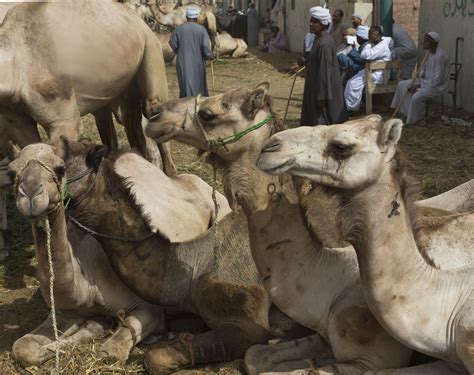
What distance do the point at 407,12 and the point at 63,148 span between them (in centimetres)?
1500

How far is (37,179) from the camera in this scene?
4.07 m

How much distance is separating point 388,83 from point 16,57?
907 centimetres

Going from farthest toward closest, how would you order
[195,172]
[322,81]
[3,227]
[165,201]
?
[322,81] < [195,172] < [3,227] < [165,201]

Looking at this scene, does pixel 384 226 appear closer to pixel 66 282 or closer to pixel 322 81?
pixel 66 282

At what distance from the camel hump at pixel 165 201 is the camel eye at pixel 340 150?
5.84 ft

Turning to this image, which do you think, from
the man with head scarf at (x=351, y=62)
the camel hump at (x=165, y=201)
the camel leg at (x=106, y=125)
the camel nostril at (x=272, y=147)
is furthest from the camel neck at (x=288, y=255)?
the man with head scarf at (x=351, y=62)

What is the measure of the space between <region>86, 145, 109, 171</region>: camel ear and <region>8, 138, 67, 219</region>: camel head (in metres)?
0.31

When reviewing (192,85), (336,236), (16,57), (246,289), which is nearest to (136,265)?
(246,289)

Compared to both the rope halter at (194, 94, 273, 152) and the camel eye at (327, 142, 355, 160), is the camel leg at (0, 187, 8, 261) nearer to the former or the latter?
the rope halter at (194, 94, 273, 152)

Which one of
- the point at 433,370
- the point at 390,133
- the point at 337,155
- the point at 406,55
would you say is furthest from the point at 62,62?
the point at 406,55

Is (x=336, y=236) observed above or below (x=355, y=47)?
above

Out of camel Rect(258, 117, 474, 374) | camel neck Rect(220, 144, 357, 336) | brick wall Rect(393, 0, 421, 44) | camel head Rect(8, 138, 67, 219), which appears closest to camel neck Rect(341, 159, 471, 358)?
camel Rect(258, 117, 474, 374)

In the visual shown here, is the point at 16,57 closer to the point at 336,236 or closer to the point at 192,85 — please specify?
the point at 336,236

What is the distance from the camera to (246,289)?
4684 mm
